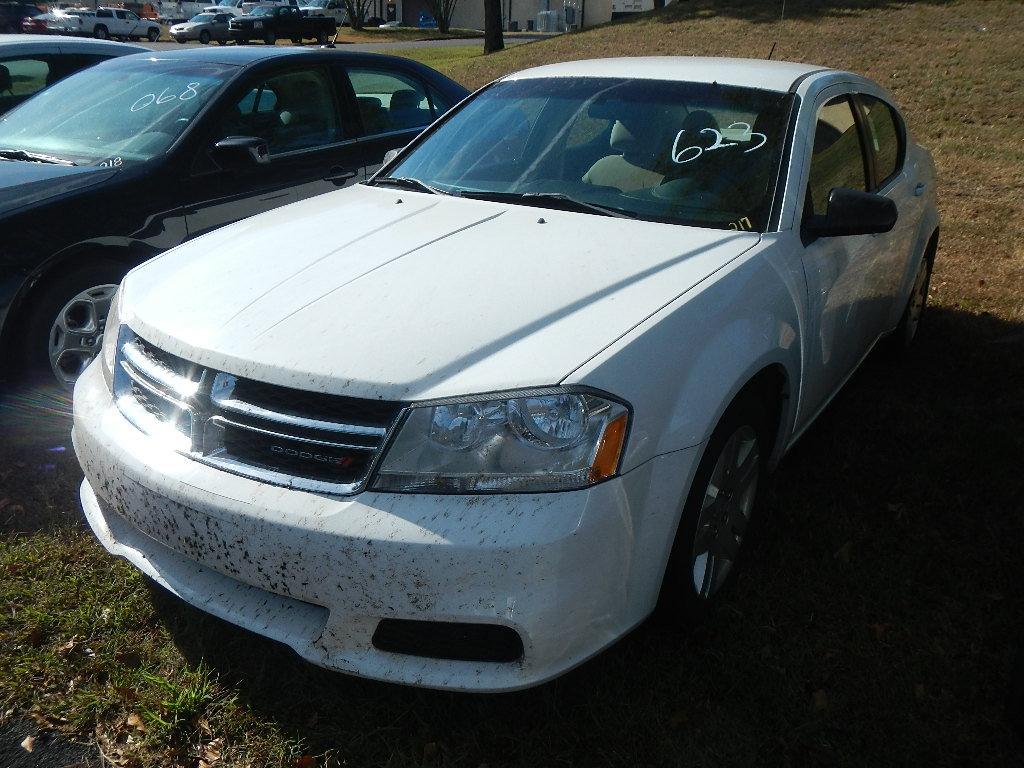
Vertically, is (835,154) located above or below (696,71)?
below

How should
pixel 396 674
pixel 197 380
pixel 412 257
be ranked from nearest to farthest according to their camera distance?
pixel 396 674 → pixel 197 380 → pixel 412 257

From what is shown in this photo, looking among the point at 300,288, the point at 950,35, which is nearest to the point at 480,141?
the point at 300,288

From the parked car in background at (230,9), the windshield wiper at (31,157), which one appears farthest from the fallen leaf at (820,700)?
the parked car in background at (230,9)

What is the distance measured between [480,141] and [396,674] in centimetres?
232

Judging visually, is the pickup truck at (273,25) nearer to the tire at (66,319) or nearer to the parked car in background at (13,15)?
the parked car in background at (13,15)

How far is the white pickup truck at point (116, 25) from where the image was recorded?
125ft

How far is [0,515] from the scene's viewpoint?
3.58 metres

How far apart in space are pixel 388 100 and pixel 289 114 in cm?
82

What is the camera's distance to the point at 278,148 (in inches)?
204

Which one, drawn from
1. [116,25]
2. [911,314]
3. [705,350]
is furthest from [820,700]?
[116,25]

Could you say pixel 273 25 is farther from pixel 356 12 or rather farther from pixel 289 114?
pixel 289 114

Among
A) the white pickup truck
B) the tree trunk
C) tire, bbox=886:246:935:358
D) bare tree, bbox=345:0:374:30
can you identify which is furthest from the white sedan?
bare tree, bbox=345:0:374:30

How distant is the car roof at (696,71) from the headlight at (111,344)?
207 cm

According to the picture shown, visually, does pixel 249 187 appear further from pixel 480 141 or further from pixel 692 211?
pixel 692 211
